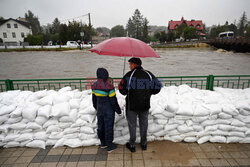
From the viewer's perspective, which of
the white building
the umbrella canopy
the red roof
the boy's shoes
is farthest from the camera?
the red roof

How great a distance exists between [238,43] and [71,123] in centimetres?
3038

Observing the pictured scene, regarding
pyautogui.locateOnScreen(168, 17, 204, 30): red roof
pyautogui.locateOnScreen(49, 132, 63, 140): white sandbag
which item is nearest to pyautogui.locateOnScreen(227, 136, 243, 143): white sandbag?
pyautogui.locateOnScreen(49, 132, 63, 140): white sandbag

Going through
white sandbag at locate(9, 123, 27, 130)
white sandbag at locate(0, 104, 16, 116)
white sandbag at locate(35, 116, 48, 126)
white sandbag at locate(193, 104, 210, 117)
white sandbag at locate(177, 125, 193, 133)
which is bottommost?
white sandbag at locate(177, 125, 193, 133)

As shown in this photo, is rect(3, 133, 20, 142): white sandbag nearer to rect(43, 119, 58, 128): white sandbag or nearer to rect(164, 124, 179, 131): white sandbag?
rect(43, 119, 58, 128): white sandbag

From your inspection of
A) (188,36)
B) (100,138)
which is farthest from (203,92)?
(188,36)

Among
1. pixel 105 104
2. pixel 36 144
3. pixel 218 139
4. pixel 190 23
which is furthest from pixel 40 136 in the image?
pixel 190 23

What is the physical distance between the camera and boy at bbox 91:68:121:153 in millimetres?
2449

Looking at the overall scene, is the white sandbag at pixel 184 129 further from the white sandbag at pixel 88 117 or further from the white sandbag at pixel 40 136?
the white sandbag at pixel 40 136

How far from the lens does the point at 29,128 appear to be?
288cm

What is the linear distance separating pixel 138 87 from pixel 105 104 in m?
0.60

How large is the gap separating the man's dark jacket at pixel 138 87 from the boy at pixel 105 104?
0.23 metres

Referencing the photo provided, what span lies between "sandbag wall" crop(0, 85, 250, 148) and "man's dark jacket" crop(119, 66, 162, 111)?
0.56 metres

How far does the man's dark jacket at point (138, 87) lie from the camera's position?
237 cm

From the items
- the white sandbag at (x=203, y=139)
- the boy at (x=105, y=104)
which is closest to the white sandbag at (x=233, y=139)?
the white sandbag at (x=203, y=139)
